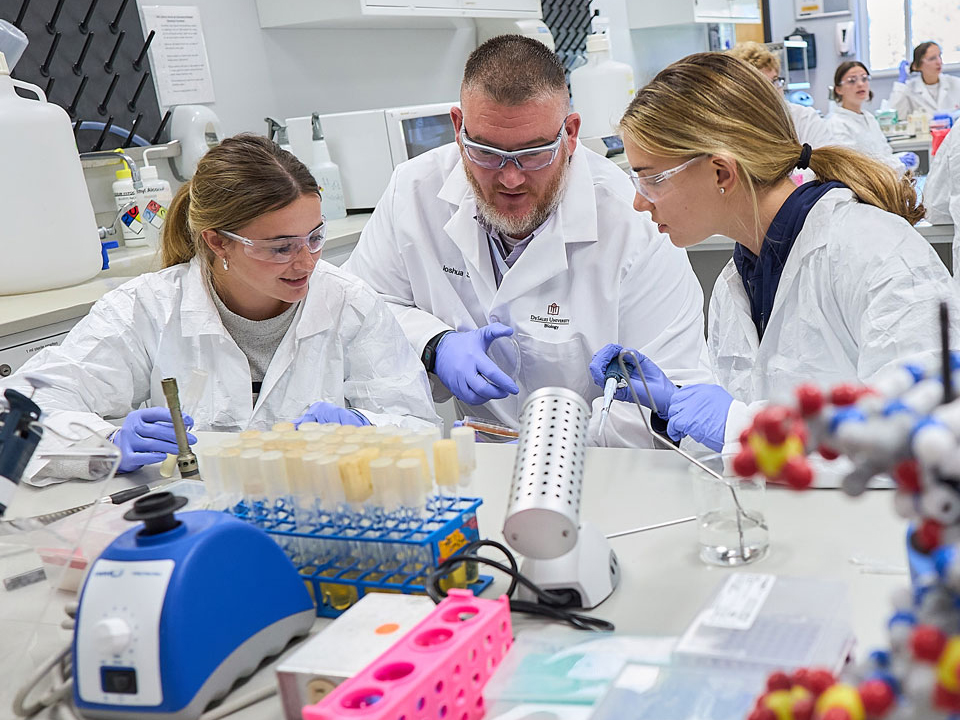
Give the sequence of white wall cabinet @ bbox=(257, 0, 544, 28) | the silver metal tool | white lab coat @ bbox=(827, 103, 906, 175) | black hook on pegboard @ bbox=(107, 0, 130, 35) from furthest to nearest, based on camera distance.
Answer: white lab coat @ bbox=(827, 103, 906, 175), white wall cabinet @ bbox=(257, 0, 544, 28), black hook on pegboard @ bbox=(107, 0, 130, 35), the silver metal tool

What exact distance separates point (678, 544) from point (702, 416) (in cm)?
42

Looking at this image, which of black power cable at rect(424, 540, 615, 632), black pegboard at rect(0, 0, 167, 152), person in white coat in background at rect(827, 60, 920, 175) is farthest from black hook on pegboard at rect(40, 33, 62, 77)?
person in white coat in background at rect(827, 60, 920, 175)

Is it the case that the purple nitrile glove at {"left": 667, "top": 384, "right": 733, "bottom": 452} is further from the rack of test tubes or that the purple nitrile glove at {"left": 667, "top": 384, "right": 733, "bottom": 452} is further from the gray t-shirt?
the gray t-shirt

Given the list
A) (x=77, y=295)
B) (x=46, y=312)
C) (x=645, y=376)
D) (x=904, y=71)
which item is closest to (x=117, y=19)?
(x=77, y=295)

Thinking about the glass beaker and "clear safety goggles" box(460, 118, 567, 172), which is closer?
the glass beaker

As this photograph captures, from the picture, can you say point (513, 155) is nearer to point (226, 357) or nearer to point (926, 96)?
point (226, 357)

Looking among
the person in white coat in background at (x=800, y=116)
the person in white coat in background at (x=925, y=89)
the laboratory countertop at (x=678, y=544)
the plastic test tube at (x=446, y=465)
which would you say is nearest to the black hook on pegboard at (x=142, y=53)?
the laboratory countertop at (x=678, y=544)

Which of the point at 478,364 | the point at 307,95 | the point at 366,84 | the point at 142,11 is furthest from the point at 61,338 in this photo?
the point at 366,84

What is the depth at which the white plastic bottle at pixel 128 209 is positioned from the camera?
2877 mm

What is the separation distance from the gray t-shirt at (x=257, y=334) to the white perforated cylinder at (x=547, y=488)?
105 centimetres

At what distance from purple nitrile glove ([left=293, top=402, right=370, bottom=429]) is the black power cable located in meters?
0.64

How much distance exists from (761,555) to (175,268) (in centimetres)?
139

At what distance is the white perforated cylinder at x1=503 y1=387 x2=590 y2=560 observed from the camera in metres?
0.88

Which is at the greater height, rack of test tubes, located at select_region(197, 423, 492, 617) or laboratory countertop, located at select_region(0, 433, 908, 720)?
rack of test tubes, located at select_region(197, 423, 492, 617)
